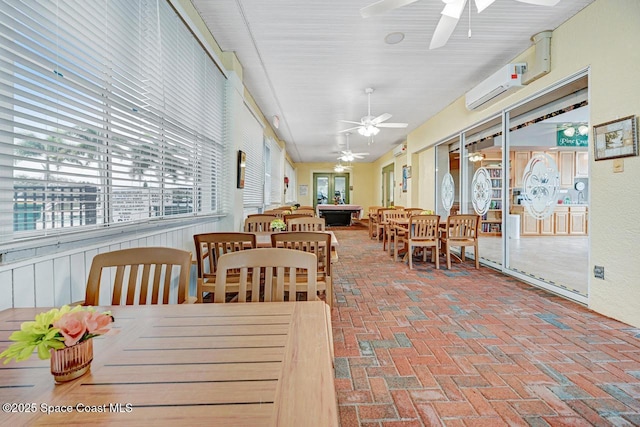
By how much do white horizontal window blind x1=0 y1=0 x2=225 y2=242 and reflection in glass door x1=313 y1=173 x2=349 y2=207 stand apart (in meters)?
10.9

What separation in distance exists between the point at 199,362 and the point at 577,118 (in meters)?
4.36

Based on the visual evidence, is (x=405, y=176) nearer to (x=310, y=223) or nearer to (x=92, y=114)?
(x=310, y=223)

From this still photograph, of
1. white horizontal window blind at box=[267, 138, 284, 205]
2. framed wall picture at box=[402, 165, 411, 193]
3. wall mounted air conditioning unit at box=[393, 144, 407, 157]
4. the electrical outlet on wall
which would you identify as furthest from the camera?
wall mounted air conditioning unit at box=[393, 144, 407, 157]

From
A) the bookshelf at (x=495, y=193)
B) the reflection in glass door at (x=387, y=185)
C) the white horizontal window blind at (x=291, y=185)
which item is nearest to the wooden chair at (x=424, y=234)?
the bookshelf at (x=495, y=193)

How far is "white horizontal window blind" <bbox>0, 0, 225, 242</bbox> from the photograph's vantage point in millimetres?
1328

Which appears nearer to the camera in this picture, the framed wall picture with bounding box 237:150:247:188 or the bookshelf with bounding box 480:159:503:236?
the framed wall picture with bounding box 237:150:247:188

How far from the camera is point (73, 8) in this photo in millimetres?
1588

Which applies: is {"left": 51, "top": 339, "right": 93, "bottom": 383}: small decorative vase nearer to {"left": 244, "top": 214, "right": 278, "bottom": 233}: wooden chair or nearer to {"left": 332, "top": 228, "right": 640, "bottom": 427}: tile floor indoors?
{"left": 332, "top": 228, "right": 640, "bottom": 427}: tile floor indoors

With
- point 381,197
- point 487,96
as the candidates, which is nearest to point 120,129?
point 487,96

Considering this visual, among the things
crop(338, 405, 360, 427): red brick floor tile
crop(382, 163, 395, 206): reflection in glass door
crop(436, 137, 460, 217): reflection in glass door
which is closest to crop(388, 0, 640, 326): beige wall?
crop(338, 405, 360, 427): red brick floor tile

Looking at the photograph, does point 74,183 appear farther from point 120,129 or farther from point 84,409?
point 84,409

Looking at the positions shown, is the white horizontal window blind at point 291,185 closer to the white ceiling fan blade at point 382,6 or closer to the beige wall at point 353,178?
the beige wall at point 353,178

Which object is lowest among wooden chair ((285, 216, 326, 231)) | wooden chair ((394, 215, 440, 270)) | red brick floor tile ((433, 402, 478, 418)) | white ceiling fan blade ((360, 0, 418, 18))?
red brick floor tile ((433, 402, 478, 418))

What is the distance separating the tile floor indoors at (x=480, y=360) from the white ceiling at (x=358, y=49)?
2.90 meters
